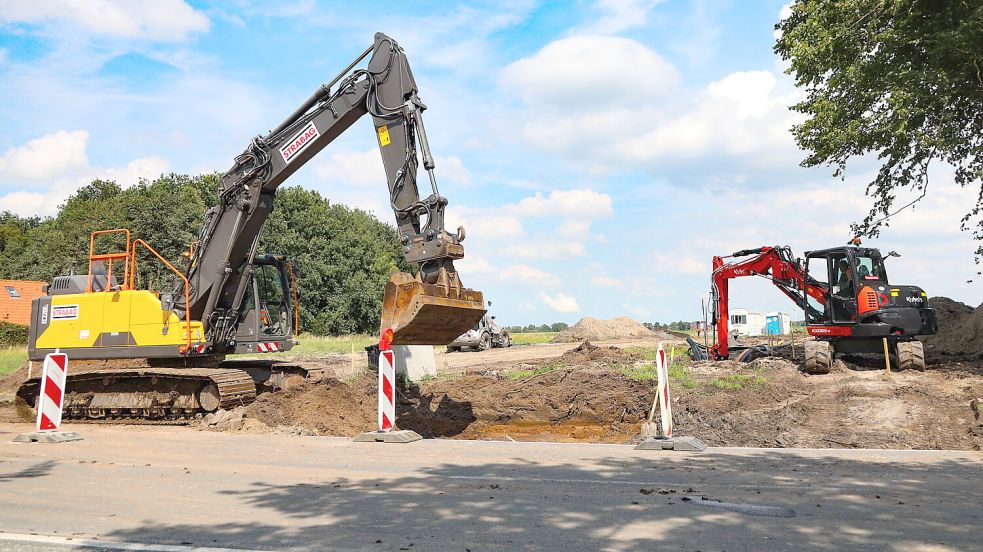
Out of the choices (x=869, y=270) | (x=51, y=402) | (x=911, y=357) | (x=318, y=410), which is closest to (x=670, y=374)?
(x=911, y=357)

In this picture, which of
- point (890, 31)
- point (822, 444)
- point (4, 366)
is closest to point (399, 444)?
point (822, 444)

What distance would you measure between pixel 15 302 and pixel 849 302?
138 ft

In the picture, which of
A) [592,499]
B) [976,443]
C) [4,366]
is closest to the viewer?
[592,499]

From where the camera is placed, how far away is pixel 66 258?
165ft

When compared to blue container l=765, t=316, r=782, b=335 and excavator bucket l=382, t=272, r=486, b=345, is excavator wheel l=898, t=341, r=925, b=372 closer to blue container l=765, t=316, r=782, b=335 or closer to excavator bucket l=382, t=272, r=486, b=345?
excavator bucket l=382, t=272, r=486, b=345

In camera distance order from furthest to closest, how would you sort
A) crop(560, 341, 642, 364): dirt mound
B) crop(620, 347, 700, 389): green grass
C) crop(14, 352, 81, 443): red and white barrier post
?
1. crop(560, 341, 642, 364): dirt mound
2. crop(620, 347, 700, 389): green grass
3. crop(14, 352, 81, 443): red and white barrier post

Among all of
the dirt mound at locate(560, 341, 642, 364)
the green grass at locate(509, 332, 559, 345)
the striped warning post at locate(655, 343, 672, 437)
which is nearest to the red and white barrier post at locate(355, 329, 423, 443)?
the striped warning post at locate(655, 343, 672, 437)

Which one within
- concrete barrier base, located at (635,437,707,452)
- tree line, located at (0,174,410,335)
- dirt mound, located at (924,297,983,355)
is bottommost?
concrete barrier base, located at (635,437,707,452)

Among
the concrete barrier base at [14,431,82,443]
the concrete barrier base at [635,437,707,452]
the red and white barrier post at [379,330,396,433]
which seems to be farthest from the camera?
the concrete barrier base at [14,431,82,443]

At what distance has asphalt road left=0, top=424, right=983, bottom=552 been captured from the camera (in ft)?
15.7

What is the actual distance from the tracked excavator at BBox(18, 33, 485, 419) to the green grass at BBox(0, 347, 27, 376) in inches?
400

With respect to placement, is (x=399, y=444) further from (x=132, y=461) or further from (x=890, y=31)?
(x=890, y=31)

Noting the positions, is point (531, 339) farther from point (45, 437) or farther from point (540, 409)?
point (45, 437)

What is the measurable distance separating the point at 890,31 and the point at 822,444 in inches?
422
